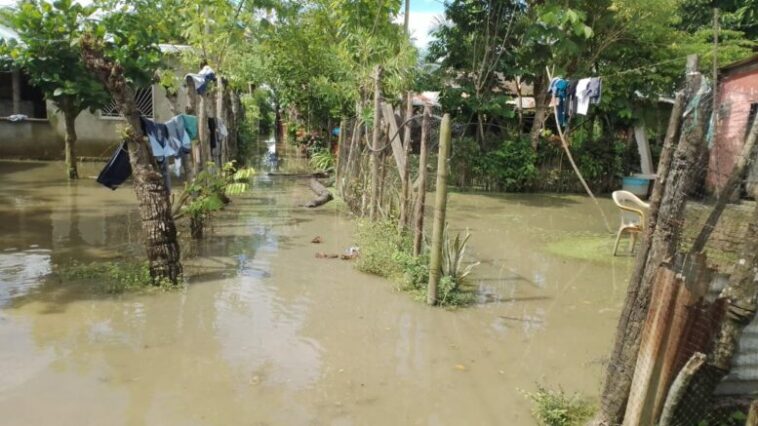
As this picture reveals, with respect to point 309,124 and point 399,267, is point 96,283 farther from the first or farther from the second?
point 309,124

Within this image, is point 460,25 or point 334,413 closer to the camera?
point 334,413

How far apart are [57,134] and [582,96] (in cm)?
1376

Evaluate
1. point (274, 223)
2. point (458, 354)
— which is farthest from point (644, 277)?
point (274, 223)

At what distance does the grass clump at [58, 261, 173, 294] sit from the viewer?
5.86 meters

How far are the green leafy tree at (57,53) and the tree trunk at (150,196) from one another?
20.1ft

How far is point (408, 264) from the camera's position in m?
6.22

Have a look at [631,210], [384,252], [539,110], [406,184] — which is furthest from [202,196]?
[539,110]

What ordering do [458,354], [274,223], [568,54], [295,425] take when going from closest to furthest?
[295,425], [458,354], [274,223], [568,54]

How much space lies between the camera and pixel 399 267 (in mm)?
6520

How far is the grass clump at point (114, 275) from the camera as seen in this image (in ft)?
19.2

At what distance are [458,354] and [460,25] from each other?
11.9 metres

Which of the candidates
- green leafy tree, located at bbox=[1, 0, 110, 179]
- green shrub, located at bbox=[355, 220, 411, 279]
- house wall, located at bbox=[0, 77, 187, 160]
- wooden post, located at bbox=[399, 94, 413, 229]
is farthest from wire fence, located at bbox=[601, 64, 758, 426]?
house wall, located at bbox=[0, 77, 187, 160]

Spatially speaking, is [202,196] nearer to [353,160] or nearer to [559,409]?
[353,160]

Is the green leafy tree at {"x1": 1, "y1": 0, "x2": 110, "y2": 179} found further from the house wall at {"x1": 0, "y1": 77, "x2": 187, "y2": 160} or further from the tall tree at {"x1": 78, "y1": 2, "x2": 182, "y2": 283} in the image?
the tall tree at {"x1": 78, "y1": 2, "x2": 182, "y2": 283}
